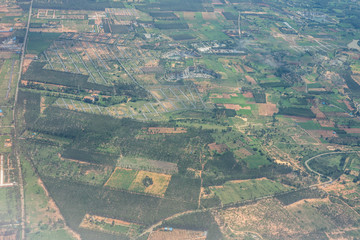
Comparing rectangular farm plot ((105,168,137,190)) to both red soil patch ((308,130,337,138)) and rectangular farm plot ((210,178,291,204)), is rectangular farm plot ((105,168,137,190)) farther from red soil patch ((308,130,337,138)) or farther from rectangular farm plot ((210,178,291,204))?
red soil patch ((308,130,337,138))

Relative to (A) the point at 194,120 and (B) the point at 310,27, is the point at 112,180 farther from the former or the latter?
(B) the point at 310,27

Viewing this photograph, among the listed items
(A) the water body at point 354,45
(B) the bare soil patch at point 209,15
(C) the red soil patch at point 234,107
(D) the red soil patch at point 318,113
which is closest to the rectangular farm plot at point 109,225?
(C) the red soil patch at point 234,107

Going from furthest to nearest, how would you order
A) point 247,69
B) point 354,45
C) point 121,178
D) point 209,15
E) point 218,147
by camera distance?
1. point 209,15
2. point 354,45
3. point 247,69
4. point 218,147
5. point 121,178

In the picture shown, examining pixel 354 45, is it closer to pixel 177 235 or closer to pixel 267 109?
pixel 267 109

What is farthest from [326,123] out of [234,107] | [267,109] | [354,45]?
[354,45]

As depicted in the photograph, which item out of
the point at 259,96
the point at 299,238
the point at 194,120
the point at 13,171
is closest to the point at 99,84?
the point at 194,120

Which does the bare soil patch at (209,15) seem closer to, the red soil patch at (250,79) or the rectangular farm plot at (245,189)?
the red soil patch at (250,79)
